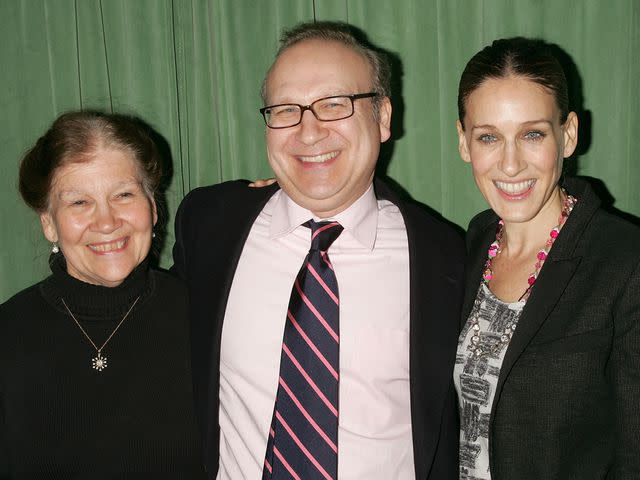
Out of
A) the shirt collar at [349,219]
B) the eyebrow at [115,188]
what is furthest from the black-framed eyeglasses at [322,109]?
the eyebrow at [115,188]

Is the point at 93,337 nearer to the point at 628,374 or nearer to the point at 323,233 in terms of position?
the point at 323,233

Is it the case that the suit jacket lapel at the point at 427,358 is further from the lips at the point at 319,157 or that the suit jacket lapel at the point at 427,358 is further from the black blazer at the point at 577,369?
the lips at the point at 319,157

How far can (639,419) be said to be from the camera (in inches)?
52.7

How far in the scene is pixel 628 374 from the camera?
4.41 feet

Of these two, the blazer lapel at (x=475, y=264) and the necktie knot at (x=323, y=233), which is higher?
the necktie knot at (x=323, y=233)

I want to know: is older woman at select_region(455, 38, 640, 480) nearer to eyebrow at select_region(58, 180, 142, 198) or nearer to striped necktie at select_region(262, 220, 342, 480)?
striped necktie at select_region(262, 220, 342, 480)

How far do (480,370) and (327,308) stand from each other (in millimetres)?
429

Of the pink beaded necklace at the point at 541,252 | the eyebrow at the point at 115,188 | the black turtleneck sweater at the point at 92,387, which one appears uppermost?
the eyebrow at the point at 115,188

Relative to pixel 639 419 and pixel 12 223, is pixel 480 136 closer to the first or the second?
pixel 639 419

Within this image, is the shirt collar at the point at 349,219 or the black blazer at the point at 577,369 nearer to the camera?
the black blazer at the point at 577,369

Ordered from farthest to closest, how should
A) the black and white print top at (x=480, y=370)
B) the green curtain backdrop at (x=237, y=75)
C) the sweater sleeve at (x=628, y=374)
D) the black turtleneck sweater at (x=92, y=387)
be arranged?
the green curtain backdrop at (x=237, y=75) → the black turtleneck sweater at (x=92, y=387) → the black and white print top at (x=480, y=370) → the sweater sleeve at (x=628, y=374)

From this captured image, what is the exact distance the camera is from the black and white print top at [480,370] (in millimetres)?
1564

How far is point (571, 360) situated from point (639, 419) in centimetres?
18

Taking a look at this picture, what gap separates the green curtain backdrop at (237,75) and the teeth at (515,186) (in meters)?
0.79
